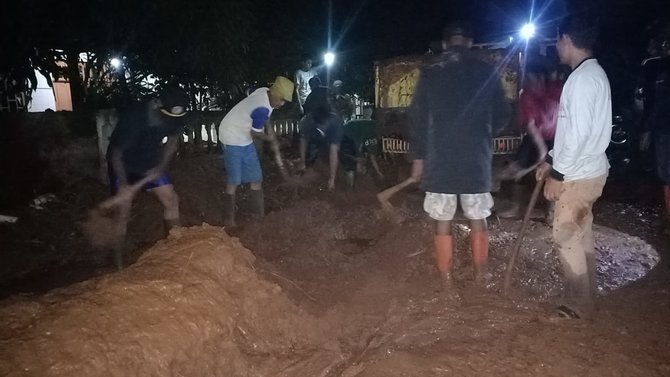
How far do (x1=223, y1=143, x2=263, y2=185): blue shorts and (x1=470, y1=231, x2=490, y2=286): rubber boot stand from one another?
2.74 metres

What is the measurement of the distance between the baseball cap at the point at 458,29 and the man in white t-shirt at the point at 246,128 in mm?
2132

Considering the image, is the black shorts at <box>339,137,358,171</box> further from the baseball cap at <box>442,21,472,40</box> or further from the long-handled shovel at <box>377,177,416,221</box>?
the baseball cap at <box>442,21,472,40</box>

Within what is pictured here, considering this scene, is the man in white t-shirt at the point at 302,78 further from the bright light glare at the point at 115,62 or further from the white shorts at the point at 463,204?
the white shorts at the point at 463,204

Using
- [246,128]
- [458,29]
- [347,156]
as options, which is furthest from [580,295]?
[347,156]

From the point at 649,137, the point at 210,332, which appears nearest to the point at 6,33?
the point at 210,332

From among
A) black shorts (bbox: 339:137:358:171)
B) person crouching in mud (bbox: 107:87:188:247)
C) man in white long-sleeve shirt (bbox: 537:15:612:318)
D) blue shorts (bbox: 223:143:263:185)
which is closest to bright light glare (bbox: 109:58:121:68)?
blue shorts (bbox: 223:143:263:185)

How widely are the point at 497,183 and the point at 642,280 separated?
9.37ft

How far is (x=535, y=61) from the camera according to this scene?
7.23 meters

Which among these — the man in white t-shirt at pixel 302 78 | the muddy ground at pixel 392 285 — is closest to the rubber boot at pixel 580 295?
the muddy ground at pixel 392 285

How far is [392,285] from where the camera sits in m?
4.00

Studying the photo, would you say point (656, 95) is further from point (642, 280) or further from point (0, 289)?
point (0, 289)

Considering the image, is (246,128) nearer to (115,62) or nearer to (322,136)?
(322,136)

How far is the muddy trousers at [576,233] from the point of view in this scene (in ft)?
10.2

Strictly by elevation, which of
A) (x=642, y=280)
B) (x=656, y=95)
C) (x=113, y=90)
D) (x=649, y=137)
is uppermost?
(x=113, y=90)
